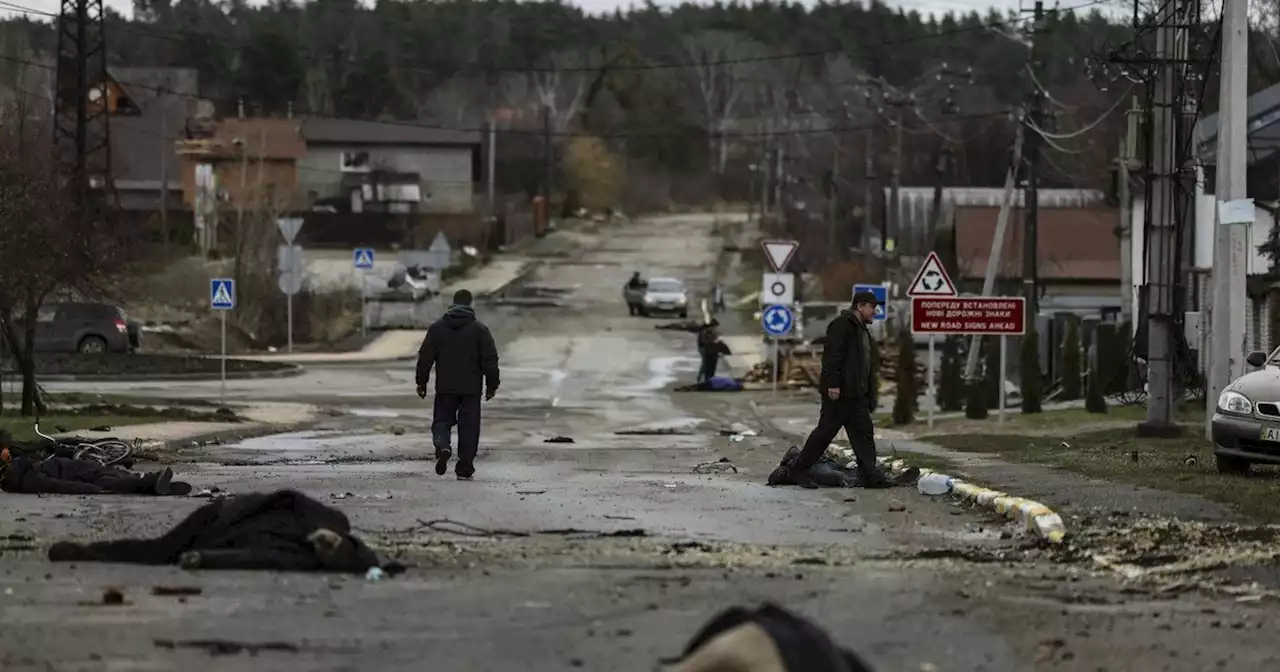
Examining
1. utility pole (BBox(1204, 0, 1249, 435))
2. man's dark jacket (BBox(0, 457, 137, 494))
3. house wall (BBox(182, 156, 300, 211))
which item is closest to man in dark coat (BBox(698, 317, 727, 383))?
utility pole (BBox(1204, 0, 1249, 435))

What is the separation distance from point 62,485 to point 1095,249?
52.3m

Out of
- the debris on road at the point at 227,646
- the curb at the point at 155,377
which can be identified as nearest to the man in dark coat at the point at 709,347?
the curb at the point at 155,377

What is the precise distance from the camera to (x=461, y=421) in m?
18.9

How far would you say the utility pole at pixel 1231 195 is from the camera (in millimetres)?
22219

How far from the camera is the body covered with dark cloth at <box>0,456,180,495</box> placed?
15750 millimetres

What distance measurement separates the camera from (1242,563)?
11383 millimetres

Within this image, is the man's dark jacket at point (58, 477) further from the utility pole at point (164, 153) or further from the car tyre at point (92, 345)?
the utility pole at point (164, 153)

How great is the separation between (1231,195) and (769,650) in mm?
17701

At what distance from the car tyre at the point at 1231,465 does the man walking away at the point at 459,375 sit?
23.2 ft

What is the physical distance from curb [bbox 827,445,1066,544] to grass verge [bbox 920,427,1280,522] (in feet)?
5.51

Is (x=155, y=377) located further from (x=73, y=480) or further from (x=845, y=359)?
(x=845, y=359)

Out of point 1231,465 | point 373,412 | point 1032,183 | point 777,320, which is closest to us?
point 1231,465

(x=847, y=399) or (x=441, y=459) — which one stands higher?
(x=847, y=399)

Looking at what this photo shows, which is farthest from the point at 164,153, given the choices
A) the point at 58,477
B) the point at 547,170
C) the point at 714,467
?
the point at 58,477
